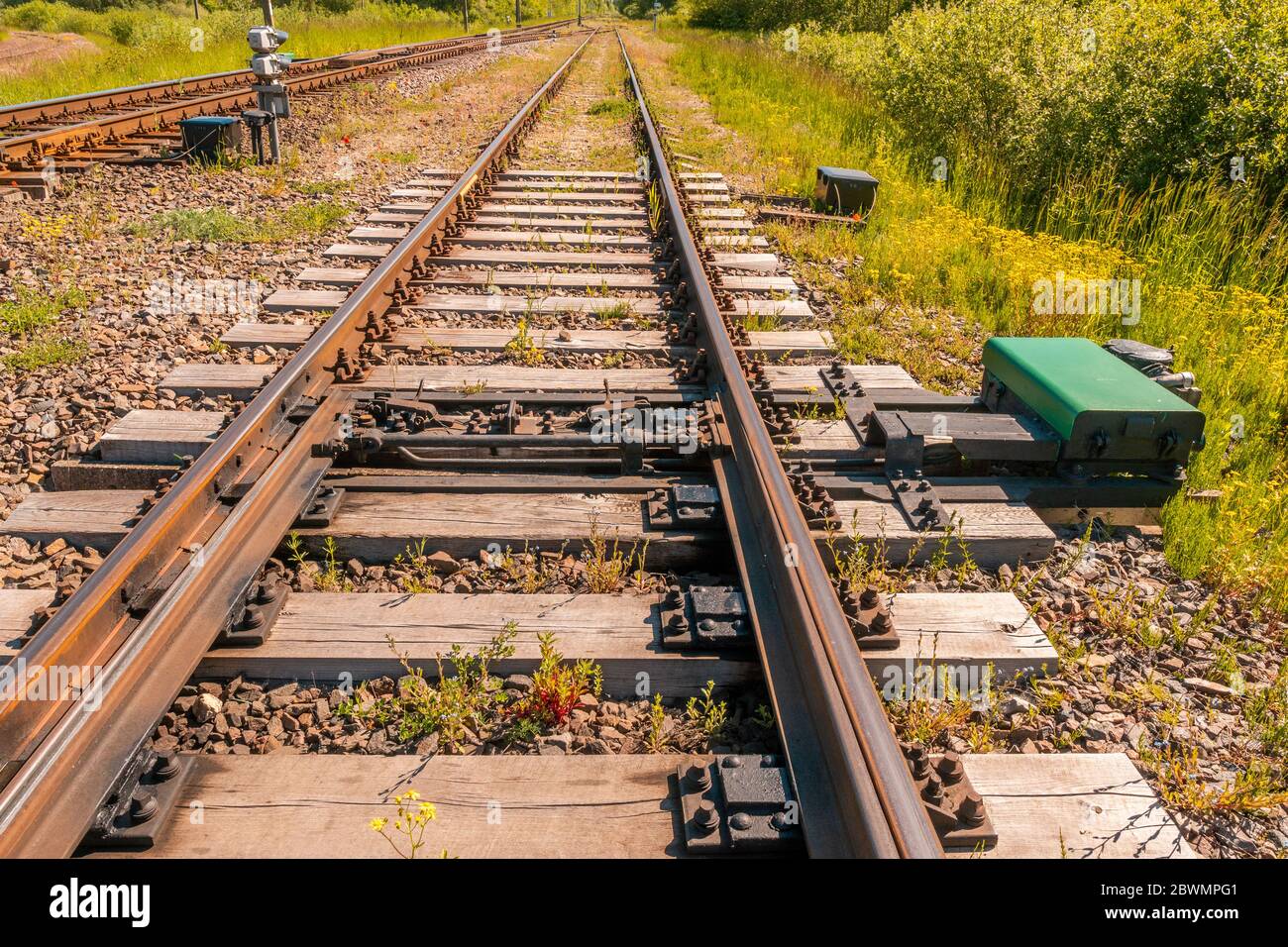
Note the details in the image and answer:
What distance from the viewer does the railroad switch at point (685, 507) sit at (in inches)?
115

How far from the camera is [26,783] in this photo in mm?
1761

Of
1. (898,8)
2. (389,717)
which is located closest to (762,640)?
(389,717)

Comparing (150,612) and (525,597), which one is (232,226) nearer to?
(150,612)

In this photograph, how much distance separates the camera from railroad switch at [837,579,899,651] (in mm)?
2412

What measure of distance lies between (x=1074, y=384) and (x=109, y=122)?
9722mm

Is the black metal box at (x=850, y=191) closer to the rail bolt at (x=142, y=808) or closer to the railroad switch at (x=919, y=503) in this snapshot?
the railroad switch at (x=919, y=503)

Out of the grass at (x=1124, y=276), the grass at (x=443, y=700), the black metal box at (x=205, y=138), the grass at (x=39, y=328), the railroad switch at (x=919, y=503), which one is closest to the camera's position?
the grass at (x=443, y=700)

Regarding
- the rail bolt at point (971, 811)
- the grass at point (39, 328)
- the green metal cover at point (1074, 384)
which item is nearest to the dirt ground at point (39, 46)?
the grass at point (39, 328)

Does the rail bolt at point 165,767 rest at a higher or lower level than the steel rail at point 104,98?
lower

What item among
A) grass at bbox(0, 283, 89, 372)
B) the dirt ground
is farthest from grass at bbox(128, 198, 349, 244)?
the dirt ground

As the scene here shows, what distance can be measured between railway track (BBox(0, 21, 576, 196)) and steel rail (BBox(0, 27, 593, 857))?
5567 millimetres
